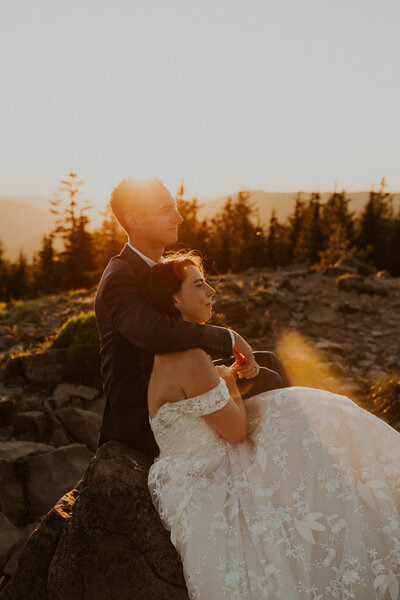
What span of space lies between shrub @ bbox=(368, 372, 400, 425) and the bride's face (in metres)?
5.18

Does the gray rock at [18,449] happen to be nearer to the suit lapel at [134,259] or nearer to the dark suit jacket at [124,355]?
the dark suit jacket at [124,355]

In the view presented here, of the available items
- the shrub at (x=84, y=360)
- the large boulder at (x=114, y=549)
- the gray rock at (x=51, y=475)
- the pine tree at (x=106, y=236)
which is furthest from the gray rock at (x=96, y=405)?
the pine tree at (x=106, y=236)

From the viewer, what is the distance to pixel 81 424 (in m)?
6.62

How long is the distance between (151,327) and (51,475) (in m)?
3.23

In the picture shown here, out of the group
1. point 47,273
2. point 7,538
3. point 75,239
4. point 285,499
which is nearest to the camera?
point 285,499

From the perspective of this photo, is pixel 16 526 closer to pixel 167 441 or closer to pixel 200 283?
pixel 167 441

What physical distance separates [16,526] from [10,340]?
6698mm

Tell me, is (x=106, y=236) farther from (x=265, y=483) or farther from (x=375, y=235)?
→ (x=265, y=483)

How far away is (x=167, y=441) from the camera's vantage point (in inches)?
129

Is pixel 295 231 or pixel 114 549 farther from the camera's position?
pixel 295 231

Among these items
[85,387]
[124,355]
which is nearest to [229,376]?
[124,355]

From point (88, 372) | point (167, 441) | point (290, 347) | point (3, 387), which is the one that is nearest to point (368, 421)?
point (167, 441)

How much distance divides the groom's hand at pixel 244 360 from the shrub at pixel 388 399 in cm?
466

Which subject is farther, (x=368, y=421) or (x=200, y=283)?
(x=200, y=283)
